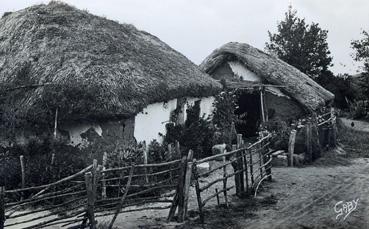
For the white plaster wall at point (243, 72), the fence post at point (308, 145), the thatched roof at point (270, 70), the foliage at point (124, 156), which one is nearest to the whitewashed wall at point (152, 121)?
the foliage at point (124, 156)

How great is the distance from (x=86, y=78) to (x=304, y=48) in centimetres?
2190

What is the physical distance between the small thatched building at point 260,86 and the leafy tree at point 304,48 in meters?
9.95

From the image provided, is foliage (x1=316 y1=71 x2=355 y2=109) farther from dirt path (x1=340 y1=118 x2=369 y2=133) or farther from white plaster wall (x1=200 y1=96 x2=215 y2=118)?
white plaster wall (x1=200 y1=96 x2=215 y2=118)

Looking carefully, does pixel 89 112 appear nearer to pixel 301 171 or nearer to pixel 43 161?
pixel 43 161

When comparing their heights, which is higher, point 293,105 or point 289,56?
point 289,56

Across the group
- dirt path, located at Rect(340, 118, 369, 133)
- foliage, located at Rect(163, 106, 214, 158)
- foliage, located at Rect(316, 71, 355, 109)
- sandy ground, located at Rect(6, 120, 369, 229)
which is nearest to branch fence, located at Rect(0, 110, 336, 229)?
sandy ground, located at Rect(6, 120, 369, 229)

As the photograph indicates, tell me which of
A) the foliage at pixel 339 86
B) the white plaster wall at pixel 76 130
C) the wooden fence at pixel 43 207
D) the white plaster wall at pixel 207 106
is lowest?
the wooden fence at pixel 43 207

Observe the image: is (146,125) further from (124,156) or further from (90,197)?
(90,197)

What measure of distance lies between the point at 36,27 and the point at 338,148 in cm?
1011

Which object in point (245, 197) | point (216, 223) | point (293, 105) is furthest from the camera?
point (293, 105)

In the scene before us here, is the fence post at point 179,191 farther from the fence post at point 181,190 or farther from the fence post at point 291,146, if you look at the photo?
the fence post at point 291,146

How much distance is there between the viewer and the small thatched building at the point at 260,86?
17219mm

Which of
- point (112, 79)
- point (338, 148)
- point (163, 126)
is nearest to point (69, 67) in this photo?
point (112, 79)

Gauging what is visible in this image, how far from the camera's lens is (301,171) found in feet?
39.4
